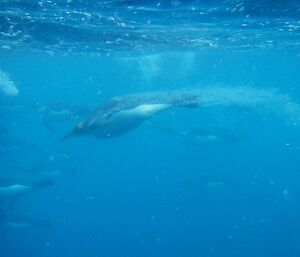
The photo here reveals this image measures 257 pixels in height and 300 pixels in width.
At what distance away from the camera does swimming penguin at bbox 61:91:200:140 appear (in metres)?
13.1

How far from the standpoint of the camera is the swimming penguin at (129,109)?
43.0 ft

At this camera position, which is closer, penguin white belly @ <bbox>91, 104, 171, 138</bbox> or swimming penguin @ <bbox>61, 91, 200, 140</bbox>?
swimming penguin @ <bbox>61, 91, 200, 140</bbox>

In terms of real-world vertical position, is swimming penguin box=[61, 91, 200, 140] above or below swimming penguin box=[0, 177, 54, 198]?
above

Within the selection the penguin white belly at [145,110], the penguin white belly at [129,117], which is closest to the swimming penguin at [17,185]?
the penguin white belly at [129,117]

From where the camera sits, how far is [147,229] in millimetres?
34344

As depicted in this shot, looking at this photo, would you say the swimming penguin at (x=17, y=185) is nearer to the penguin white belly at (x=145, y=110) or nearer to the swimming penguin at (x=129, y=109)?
the swimming penguin at (x=129, y=109)

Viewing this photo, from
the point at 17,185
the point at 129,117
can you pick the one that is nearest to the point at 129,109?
the point at 129,117

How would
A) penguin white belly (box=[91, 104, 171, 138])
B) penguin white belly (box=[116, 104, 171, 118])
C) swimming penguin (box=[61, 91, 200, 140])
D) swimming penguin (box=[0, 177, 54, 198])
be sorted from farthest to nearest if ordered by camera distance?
1. swimming penguin (box=[0, 177, 54, 198])
2. penguin white belly (box=[116, 104, 171, 118])
3. penguin white belly (box=[91, 104, 171, 138])
4. swimming penguin (box=[61, 91, 200, 140])

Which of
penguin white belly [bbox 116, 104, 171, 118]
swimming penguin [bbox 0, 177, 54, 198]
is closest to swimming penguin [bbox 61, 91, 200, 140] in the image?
penguin white belly [bbox 116, 104, 171, 118]

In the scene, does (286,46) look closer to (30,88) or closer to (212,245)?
(212,245)

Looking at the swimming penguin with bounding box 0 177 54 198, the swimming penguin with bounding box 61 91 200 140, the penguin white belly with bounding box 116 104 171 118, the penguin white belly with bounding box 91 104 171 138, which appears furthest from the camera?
the swimming penguin with bounding box 0 177 54 198

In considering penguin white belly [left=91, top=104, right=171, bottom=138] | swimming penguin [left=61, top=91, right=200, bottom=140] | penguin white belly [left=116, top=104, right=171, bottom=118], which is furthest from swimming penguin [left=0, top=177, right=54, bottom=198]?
Result: penguin white belly [left=116, top=104, right=171, bottom=118]

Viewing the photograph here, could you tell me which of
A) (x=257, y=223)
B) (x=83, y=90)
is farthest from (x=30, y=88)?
(x=257, y=223)

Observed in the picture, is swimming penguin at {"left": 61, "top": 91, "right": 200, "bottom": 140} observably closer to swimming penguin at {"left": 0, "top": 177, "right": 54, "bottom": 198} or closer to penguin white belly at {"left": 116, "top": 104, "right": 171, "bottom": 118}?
penguin white belly at {"left": 116, "top": 104, "right": 171, "bottom": 118}
